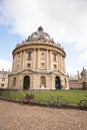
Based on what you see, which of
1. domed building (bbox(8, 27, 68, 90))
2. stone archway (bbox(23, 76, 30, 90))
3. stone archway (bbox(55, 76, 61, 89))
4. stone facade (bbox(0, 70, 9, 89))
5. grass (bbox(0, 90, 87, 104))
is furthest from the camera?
stone facade (bbox(0, 70, 9, 89))

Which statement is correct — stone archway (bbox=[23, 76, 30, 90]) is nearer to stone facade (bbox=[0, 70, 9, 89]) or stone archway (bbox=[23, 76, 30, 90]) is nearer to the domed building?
the domed building

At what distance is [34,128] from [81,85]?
64218 millimetres

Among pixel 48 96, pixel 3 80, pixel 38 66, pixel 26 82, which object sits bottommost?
pixel 48 96

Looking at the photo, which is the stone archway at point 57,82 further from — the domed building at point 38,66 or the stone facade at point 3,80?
the stone facade at point 3,80

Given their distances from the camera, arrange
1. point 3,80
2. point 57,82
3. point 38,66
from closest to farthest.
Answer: point 57,82, point 38,66, point 3,80

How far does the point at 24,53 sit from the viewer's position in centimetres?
4659

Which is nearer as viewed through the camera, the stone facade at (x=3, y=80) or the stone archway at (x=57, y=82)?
the stone archway at (x=57, y=82)

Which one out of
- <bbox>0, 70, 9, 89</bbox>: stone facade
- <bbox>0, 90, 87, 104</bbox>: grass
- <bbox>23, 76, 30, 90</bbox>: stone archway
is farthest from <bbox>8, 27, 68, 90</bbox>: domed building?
<bbox>0, 70, 9, 89</bbox>: stone facade

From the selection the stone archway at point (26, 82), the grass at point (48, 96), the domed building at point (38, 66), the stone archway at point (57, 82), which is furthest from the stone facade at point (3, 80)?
the grass at point (48, 96)

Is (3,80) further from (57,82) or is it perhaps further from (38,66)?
(57,82)

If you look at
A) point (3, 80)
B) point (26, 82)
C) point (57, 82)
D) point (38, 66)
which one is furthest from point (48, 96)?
point (3, 80)

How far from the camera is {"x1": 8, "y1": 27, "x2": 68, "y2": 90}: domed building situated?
40.8 meters

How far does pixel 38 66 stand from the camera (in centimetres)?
4375

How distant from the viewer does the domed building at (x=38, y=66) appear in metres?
40.8
